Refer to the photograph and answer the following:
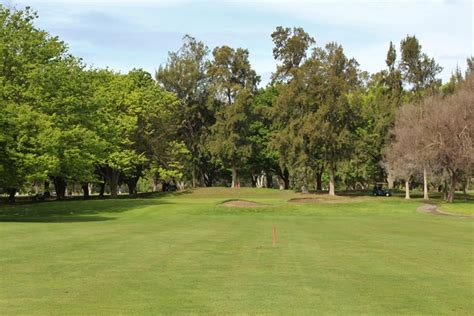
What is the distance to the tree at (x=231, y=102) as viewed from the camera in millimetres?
85625

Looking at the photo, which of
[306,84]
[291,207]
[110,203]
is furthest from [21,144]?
[306,84]

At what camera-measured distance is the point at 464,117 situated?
5662cm

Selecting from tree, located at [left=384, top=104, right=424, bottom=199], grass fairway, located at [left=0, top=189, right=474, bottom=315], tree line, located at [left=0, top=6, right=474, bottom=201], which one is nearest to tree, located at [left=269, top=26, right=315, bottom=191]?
tree line, located at [left=0, top=6, right=474, bottom=201]

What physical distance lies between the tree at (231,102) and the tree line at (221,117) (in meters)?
0.21

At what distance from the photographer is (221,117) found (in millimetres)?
88500

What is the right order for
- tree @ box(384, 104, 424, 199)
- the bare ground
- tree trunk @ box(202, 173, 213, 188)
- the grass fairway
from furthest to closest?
tree trunk @ box(202, 173, 213, 188), the bare ground, tree @ box(384, 104, 424, 199), the grass fairway

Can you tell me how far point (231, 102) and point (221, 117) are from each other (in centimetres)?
347

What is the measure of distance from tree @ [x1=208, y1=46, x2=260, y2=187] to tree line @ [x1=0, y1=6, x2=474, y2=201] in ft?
0.68

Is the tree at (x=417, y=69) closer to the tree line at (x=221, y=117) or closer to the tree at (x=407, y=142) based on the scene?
the tree line at (x=221, y=117)

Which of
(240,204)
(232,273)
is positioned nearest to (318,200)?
(240,204)

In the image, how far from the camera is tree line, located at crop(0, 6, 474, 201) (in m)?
42.4

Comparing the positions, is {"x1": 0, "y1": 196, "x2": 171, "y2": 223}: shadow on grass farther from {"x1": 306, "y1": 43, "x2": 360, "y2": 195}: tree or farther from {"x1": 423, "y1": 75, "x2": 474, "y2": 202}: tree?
{"x1": 423, "y1": 75, "x2": 474, "y2": 202}: tree

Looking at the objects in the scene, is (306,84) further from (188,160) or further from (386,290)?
(386,290)

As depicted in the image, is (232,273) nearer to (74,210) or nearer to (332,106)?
(74,210)
